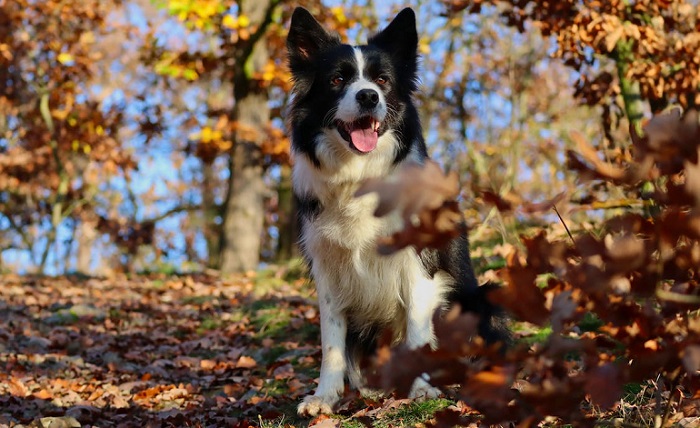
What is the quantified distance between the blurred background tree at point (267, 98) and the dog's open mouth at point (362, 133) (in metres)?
2.11

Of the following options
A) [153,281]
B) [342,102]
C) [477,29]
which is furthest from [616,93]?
[477,29]

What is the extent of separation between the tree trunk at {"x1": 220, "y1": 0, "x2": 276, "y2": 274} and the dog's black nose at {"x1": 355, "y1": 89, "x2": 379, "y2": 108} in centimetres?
767

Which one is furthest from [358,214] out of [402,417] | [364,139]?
[402,417]

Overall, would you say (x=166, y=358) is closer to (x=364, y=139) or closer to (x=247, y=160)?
(x=364, y=139)

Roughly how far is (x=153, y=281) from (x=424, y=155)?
692 centimetres

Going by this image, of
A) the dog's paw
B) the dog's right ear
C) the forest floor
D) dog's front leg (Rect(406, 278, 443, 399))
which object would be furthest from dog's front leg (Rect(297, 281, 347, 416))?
the dog's right ear

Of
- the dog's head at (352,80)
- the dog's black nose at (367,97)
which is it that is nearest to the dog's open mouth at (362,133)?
the dog's head at (352,80)

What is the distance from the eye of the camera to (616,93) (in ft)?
23.6

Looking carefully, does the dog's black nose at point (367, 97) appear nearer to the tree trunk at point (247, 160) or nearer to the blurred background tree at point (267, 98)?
the blurred background tree at point (267, 98)

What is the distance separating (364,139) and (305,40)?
2.92 feet

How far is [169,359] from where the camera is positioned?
6156 millimetres

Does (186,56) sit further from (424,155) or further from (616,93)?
(424,155)

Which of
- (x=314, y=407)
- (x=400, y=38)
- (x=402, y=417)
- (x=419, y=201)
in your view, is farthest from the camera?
(x=400, y=38)

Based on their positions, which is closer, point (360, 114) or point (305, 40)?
point (360, 114)
